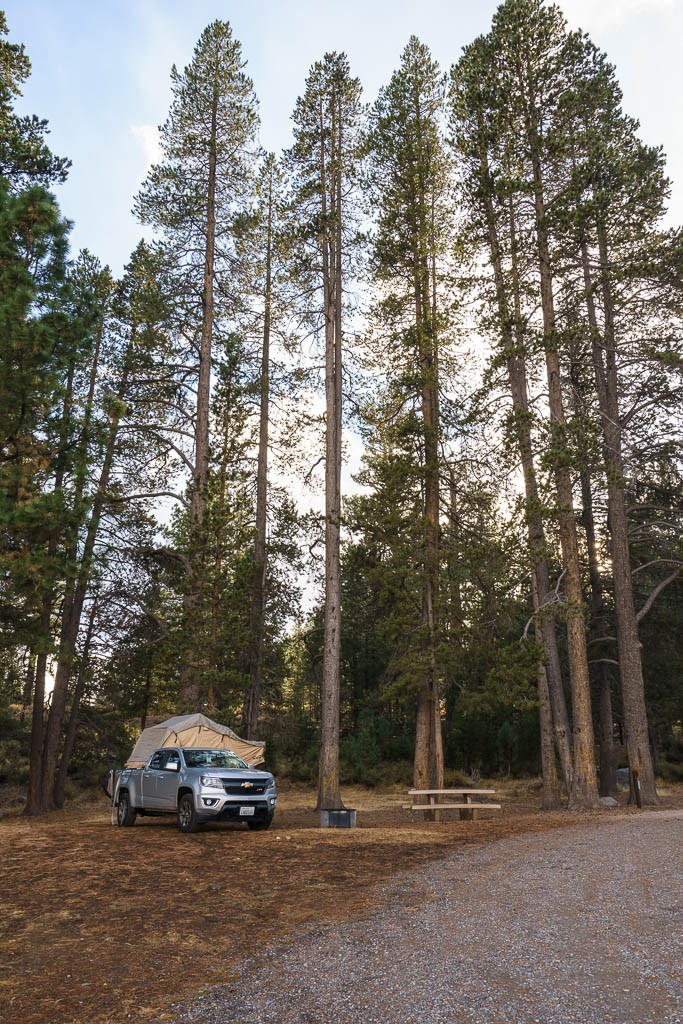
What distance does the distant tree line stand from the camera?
1634cm

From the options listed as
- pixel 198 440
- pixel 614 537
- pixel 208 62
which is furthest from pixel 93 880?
pixel 208 62

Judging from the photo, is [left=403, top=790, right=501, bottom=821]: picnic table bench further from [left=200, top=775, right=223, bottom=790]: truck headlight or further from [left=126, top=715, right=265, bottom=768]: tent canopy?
[left=126, top=715, right=265, bottom=768]: tent canopy

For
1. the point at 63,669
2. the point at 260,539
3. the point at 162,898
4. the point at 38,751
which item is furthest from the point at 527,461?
the point at 38,751

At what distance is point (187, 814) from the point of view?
14.0 metres

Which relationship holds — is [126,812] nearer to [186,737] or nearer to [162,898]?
[186,737]

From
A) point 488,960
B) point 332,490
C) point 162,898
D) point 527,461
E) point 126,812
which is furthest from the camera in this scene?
point 527,461

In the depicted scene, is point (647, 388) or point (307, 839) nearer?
point (307, 839)

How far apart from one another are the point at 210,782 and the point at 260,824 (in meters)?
1.75

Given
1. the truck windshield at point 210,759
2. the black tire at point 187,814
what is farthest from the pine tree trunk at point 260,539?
the black tire at point 187,814

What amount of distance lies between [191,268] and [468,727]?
75.2 ft

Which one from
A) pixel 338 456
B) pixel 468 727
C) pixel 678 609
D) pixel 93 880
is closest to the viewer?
pixel 93 880

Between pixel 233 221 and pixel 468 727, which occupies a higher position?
pixel 233 221

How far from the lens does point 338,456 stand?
19.7 metres

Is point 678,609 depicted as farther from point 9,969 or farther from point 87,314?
point 9,969
